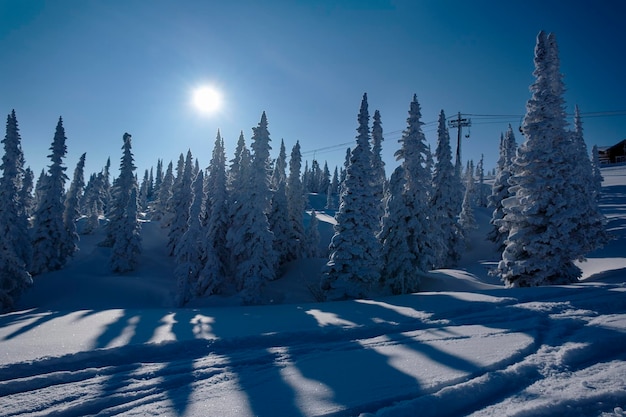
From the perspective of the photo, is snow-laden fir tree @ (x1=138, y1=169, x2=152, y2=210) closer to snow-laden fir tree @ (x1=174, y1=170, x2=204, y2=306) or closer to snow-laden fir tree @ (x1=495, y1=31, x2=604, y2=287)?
snow-laden fir tree @ (x1=174, y1=170, x2=204, y2=306)

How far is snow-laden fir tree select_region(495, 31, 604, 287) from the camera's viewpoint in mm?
15758

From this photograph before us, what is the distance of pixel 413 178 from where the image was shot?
24.9 meters

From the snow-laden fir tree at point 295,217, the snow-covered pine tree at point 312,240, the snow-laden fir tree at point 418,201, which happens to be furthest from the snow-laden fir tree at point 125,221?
the snow-laden fir tree at point 418,201

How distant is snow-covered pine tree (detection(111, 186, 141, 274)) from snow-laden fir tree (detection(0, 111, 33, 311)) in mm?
8055

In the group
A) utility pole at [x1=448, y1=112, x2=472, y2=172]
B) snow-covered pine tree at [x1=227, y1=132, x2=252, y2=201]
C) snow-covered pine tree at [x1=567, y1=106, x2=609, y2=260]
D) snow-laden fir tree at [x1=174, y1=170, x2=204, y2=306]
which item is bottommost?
snow-laden fir tree at [x1=174, y1=170, x2=204, y2=306]

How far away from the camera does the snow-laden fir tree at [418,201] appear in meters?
24.3

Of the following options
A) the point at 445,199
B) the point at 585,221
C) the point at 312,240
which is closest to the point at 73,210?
the point at 312,240

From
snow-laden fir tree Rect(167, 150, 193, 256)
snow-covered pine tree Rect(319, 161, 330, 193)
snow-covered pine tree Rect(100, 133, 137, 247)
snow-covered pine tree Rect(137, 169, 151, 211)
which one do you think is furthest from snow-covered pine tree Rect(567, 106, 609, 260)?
snow-covered pine tree Rect(319, 161, 330, 193)

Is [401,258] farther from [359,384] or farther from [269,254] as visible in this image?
[359,384]

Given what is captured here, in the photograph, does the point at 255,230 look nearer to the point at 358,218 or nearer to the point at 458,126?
the point at 358,218

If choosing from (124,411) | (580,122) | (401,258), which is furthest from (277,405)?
(580,122)

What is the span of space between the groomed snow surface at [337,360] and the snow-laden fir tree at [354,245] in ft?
36.9

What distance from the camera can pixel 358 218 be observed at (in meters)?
21.8

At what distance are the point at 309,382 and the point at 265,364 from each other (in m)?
1.17
